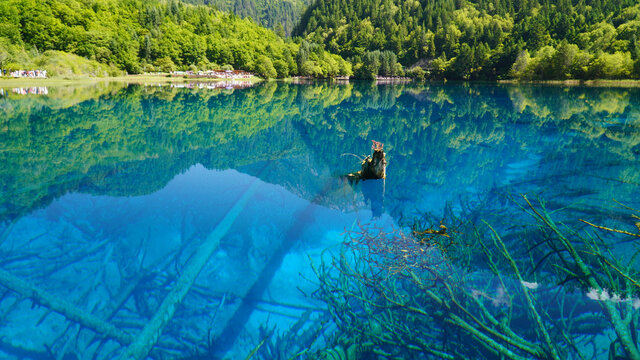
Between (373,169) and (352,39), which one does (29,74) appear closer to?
(373,169)

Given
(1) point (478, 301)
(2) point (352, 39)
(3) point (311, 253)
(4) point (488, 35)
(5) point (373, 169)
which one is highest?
(2) point (352, 39)

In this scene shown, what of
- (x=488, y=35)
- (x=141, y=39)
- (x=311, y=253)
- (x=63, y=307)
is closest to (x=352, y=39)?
(x=488, y=35)

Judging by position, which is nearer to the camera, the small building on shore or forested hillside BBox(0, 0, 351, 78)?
the small building on shore

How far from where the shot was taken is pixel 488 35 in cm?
13500

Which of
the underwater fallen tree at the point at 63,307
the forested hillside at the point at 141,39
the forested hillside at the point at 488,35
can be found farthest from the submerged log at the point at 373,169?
the forested hillside at the point at 488,35

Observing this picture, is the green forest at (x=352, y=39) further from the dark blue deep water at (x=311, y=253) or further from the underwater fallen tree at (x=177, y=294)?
the underwater fallen tree at (x=177, y=294)

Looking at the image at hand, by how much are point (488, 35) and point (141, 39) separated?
430ft

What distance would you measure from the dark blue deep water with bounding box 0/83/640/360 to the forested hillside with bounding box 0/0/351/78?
67722mm

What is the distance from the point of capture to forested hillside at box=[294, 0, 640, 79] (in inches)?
3420

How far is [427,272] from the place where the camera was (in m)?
6.16

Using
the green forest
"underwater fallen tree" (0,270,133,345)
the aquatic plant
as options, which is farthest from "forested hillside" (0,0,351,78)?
the aquatic plant

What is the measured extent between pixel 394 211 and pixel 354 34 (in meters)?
180

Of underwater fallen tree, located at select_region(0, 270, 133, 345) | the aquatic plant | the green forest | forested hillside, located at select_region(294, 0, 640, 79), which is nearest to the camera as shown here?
the aquatic plant

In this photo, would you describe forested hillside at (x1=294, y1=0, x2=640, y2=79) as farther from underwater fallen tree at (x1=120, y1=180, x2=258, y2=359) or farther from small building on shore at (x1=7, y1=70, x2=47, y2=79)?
small building on shore at (x1=7, y1=70, x2=47, y2=79)
